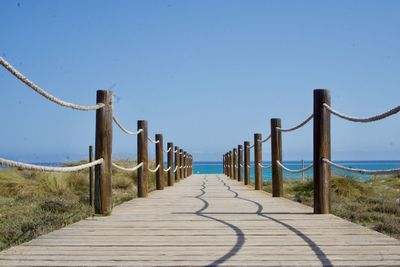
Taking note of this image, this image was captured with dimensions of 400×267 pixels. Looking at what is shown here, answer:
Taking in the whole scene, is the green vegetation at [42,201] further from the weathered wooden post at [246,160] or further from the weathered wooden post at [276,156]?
the weathered wooden post at [276,156]

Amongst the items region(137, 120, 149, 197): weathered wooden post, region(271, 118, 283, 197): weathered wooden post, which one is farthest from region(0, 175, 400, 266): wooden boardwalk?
region(137, 120, 149, 197): weathered wooden post

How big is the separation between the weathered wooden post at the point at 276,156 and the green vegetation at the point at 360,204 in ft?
2.71

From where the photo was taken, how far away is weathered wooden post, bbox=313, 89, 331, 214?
17.7 feet

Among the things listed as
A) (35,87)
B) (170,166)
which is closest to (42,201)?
(170,166)

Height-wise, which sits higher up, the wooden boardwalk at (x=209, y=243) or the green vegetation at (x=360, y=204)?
the wooden boardwalk at (x=209, y=243)

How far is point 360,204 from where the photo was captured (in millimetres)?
9711

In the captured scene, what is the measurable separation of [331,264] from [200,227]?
1635mm

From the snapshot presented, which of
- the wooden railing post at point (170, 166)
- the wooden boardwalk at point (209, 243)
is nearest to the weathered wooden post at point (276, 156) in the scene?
the wooden boardwalk at point (209, 243)

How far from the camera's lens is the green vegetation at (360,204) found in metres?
7.08

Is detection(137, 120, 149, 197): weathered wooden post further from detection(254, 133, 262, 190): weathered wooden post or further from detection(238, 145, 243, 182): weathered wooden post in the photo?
detection(238, 145, 243, 182): weathered wooden post

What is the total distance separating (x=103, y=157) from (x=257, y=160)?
5812 mm

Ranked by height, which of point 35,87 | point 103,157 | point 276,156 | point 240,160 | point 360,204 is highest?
point 35,87

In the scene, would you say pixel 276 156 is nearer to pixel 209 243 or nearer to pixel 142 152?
pixel 142 152

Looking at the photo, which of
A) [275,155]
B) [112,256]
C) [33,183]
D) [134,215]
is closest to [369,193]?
[275,155]
